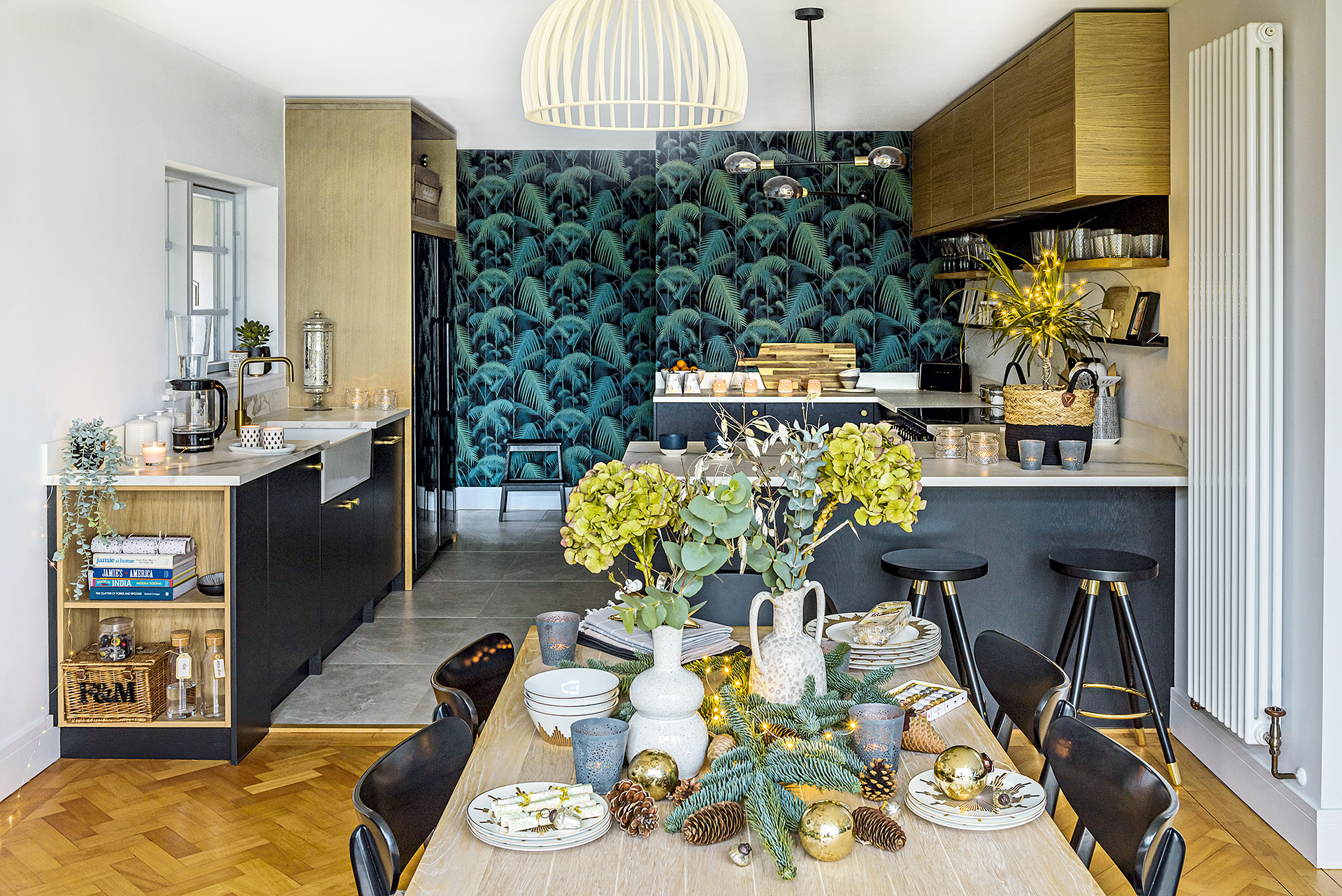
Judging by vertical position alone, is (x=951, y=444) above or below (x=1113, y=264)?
below

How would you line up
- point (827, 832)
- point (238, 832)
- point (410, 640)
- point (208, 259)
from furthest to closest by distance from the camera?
1. point (208, 259)
2. point (410, 640)
3. point (238, 832)
4. point (827, 832)

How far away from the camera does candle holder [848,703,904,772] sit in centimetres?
168

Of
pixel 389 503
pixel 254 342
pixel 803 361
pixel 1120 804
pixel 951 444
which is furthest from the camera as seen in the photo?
pixel 803 361

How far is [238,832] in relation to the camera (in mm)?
3146

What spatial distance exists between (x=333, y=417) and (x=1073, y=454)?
364 centimetres

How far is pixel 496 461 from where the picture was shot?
28.1ft

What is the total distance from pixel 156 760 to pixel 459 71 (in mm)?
3385

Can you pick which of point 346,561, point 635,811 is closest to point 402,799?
point 635,811

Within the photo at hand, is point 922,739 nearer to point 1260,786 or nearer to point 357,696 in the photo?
point 1260,786

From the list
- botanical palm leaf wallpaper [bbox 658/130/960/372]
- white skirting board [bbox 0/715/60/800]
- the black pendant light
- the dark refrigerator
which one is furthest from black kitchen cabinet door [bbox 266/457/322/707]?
botanical palm leaf wallpaper [bbox 658/130/960/372]

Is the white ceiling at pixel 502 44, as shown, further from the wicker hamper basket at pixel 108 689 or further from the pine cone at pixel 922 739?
the pine cone at pixel 922 739

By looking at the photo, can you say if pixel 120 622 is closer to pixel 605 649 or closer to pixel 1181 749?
pixel 605 649

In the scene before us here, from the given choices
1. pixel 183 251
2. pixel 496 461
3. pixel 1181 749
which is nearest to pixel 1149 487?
pixel 1181 749

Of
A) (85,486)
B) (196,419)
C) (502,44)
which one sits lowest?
(85,486)
